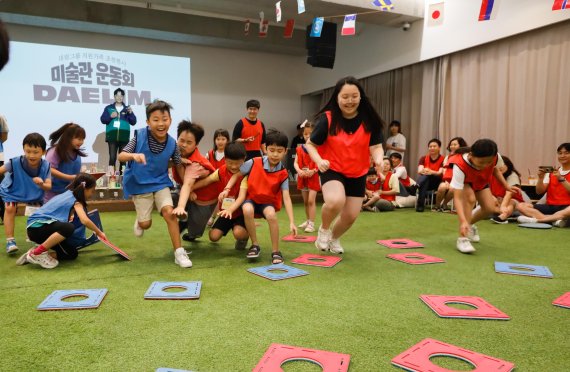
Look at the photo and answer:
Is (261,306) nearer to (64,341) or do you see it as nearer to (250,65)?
(64,341)

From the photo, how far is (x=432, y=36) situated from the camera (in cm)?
659

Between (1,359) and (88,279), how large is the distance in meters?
0.98

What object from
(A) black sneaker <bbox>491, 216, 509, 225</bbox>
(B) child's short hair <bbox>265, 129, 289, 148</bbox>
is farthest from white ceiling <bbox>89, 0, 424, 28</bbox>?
(B) child's short hair <bbox>265, 129, 289, 148</bbox>

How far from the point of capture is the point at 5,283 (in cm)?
221

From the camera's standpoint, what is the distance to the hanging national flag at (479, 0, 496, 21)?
208 inches

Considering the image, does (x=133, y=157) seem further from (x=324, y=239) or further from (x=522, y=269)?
(x=522, y=269)

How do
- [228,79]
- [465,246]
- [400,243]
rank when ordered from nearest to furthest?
[465,246]
[400,243]
[228,79]

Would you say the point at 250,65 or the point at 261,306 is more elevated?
the point at 250,65

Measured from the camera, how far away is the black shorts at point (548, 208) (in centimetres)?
448

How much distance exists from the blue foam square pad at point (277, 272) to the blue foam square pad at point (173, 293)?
1.26 ft

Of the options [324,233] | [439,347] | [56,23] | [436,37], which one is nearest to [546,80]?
[436,37]

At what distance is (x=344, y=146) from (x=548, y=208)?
125 inches

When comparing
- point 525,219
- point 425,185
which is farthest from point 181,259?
point 425,185

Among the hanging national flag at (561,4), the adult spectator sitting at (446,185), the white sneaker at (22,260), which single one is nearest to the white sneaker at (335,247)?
the white sneaker at (22,260)
